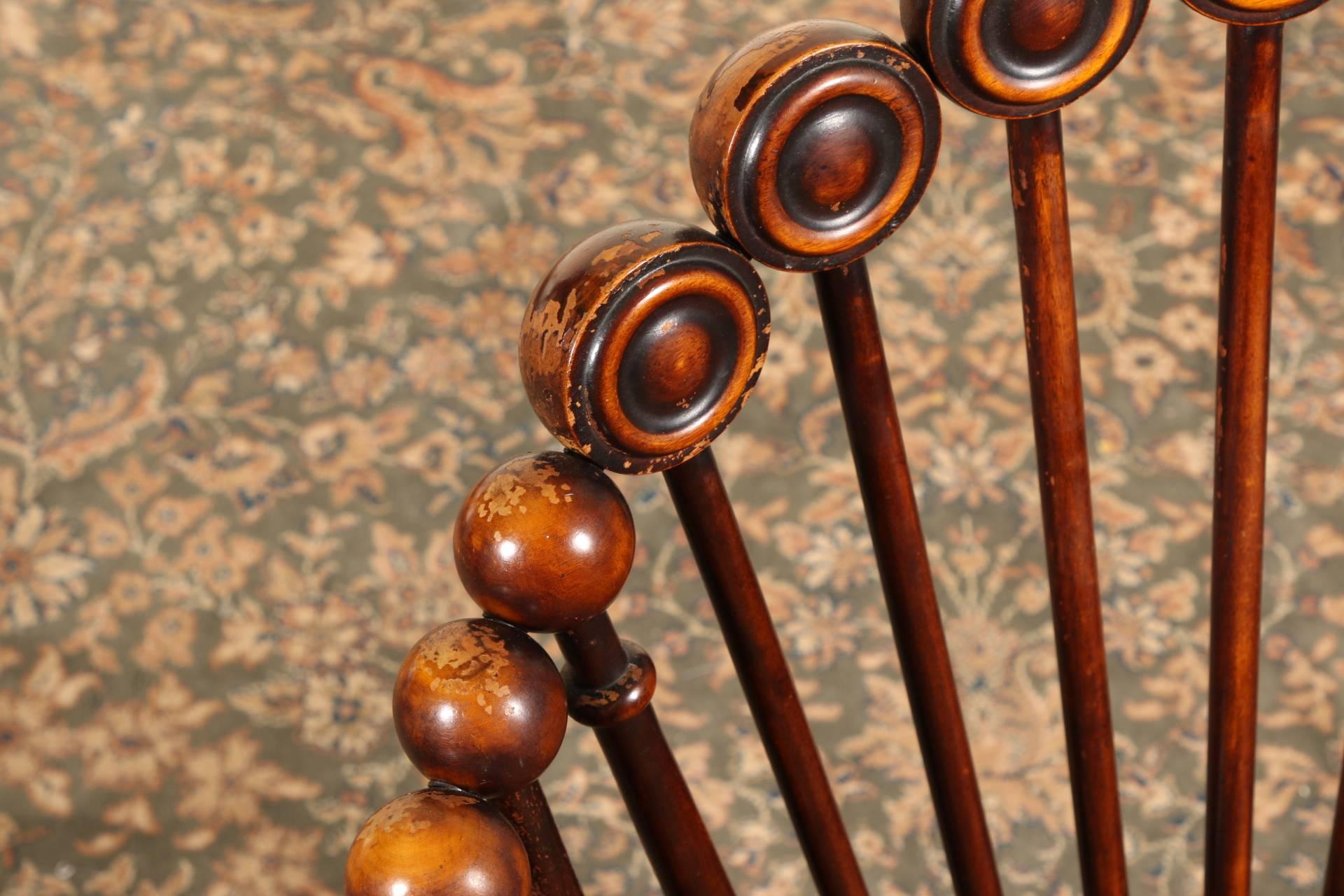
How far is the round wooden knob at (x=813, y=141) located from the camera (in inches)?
8.0

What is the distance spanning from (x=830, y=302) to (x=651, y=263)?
0.06 m

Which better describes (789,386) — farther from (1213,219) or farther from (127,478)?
(127,478)

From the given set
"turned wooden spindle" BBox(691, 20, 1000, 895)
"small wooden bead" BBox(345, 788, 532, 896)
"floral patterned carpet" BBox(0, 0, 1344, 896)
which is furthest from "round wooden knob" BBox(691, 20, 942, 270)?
"floral patterned carpet" BBox(0, 0, 1344, 896)

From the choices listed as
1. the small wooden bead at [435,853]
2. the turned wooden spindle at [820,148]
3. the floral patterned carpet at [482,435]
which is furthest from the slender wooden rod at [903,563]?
the floral patterned carpet at [482,435]

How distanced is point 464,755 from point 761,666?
0.08 metres

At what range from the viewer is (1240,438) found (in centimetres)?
30

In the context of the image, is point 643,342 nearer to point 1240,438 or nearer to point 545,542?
point 545,542

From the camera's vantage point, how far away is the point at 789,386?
1166mm

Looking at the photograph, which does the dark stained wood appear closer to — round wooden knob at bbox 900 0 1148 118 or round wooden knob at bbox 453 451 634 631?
→ round wooden knob at bbox 453 451 634 631

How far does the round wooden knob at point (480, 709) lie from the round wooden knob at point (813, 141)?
0.08m

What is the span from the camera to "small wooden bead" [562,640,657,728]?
243 mm

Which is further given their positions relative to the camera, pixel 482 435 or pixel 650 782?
pixel 482 435

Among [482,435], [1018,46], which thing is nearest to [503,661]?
[1018,46]

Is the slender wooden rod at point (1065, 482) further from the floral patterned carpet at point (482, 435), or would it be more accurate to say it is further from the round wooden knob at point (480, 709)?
the floral patterned carpet at point (482, 435)
